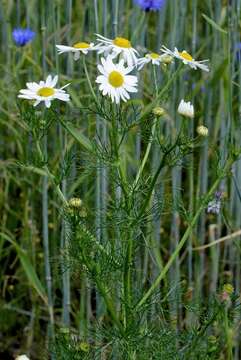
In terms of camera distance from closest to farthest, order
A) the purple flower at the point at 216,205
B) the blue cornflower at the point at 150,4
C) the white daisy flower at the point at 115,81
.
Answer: the white daisy flower at the point at 115,81 → the purple flower at the point at 216,205 → the blue cornflower at the point at 150,4

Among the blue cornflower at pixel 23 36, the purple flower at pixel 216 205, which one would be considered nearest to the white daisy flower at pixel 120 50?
the purple flower at pixel 216 205

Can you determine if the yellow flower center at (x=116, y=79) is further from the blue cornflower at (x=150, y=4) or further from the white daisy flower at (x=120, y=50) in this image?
the blue cornflower at (x=150, y=4)

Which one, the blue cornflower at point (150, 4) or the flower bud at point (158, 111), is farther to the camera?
the blue cornflower at point (150, 4)

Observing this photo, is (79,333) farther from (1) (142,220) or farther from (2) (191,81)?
(2) (191,81)

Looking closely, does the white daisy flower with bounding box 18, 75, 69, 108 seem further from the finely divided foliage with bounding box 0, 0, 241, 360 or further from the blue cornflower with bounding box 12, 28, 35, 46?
the blue cornflower with bounding box 12, 28, 35, 46

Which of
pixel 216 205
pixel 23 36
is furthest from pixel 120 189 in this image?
pixel 23 36

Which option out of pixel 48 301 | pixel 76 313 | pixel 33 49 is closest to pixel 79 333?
pixel 48 301

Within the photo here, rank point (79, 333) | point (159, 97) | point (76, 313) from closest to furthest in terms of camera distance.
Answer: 1. point (159, 97)
2. point (79, 333)
3. point (76, 313)

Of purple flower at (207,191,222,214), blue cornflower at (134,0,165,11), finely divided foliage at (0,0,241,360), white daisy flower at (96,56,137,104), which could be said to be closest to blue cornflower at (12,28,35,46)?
finely divided foliage at (0,0,241,360)

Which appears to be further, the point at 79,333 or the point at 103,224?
the point at 79,333
